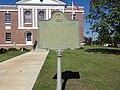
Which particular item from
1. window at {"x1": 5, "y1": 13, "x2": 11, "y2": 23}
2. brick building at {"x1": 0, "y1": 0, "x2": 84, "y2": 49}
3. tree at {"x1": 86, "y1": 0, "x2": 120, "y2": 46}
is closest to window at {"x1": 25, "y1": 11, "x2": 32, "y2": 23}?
brick building at {"x1": 0, "y1": 0, "x2": 84, "y2": 49}

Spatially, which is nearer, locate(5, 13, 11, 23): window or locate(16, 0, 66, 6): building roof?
locate(16, 0, 66, 6): building roof

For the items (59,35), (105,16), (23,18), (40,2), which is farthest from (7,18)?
(59,35)

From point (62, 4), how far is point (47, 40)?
136ft

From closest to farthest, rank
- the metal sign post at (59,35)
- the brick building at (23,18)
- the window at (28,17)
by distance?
the metal sign post at (59,35) < the brick building at (23,18) < the window at (28,17)

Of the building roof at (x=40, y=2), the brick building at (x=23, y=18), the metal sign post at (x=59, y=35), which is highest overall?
the building roof at (x=40, y=2)

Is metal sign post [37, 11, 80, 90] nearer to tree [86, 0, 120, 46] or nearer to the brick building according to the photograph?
tree [86, 0, 120, 46]

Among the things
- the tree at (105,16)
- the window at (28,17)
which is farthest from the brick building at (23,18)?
the tree at (105,16)

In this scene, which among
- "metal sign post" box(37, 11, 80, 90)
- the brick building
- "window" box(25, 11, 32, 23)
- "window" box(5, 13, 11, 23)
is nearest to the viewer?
"metal sign post" box(37, 11, 80, 90)

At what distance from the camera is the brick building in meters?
46.3

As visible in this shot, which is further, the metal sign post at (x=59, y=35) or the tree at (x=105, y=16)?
the tree at (x=105, y=16)

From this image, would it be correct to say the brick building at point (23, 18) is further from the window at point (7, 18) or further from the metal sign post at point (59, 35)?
the metal sign post at point (59, 35)

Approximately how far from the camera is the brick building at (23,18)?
46.3 metres

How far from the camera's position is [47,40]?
19.7ft

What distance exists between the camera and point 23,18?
4644 centimetres
